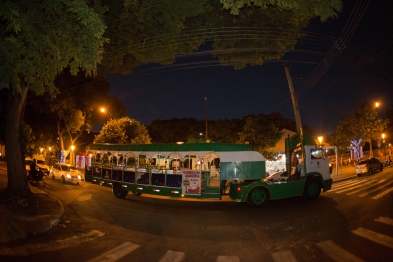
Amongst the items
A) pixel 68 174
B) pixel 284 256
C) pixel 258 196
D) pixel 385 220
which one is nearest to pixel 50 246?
pixel 284 256

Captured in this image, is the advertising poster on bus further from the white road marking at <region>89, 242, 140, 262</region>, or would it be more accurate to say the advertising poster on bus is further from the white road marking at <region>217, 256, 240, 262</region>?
the white road marking at <region>217, 256, 240, 262</region>

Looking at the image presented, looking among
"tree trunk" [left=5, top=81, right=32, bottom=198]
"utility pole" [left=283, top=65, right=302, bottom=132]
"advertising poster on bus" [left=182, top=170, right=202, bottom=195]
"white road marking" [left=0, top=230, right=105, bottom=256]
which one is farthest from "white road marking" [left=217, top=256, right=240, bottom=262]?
"utility pole" [left=283, top=65, right=302, bottom=132]

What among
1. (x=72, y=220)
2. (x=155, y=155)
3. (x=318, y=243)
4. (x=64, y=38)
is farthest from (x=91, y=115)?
(x=318, y=243)

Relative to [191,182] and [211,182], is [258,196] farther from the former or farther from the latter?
[191,182]

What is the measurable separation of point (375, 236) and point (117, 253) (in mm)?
6902

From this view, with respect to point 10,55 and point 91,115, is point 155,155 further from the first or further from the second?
point 91,115

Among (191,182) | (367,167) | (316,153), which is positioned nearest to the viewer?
(191,182)

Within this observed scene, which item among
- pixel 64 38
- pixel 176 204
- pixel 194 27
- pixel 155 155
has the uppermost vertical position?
pixel 194 27

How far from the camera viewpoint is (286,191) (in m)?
14.7

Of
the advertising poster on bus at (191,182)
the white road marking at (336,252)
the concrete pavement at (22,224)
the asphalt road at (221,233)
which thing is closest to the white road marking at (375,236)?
the asphalt road at (221,233)

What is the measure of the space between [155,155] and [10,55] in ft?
30.8

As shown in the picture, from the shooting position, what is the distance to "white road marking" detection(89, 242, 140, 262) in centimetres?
714

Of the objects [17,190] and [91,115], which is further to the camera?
[91,115]

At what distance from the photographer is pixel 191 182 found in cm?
1413
